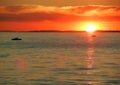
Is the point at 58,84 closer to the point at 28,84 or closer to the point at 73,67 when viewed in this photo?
the point at 28,84

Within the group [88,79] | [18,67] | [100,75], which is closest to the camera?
[88,79]

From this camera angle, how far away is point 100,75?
51938 mm

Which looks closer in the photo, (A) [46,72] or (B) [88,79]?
(B) [88,79]

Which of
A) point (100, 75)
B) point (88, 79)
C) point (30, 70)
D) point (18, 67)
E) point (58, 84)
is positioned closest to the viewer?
point (58, 84)

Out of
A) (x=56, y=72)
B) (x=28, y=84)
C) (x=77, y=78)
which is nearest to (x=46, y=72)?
(x=56, y=72)

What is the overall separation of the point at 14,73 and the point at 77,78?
8.06m

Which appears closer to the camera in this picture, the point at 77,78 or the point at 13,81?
the point at 13,81

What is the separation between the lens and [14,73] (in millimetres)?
53406

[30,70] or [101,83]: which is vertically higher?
[30,70]

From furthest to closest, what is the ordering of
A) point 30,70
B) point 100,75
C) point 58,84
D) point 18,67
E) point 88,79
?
point 18,67 → point 30,70 → point 100,75 → point 88,79 → point 58,84

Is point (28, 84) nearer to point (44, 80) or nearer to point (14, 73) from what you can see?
point (44, 80)

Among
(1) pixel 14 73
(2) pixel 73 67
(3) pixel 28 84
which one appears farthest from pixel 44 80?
(2) pixel 73 67

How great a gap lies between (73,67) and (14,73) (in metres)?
10.4

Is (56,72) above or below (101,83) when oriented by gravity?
above
